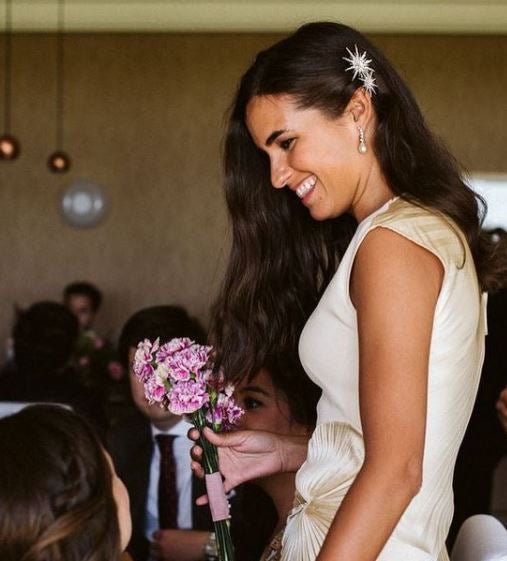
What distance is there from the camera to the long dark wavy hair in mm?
1512

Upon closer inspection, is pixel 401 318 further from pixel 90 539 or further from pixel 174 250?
pixel 174 250

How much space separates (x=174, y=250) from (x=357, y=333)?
7.17 metres

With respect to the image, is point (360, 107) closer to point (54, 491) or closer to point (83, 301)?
point (54, 491)

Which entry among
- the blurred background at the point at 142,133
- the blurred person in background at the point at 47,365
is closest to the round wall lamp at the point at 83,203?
the blurred background at the point at 142,133

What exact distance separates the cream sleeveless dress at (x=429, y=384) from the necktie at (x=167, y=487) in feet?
4.86

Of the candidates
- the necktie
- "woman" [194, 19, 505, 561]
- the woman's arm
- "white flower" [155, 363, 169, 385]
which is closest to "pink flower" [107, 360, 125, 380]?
the necktie

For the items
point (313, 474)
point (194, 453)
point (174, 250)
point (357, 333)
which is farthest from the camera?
point (174, 250)

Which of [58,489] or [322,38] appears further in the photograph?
[322,38]

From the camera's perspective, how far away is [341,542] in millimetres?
1320

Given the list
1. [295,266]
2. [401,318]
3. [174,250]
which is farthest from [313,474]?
[174,250]

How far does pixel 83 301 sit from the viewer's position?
780cm

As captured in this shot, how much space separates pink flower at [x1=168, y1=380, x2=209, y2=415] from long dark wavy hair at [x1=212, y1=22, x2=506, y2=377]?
4.1 inches

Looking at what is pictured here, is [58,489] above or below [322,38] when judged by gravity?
below

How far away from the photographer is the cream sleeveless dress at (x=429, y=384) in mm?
1386
